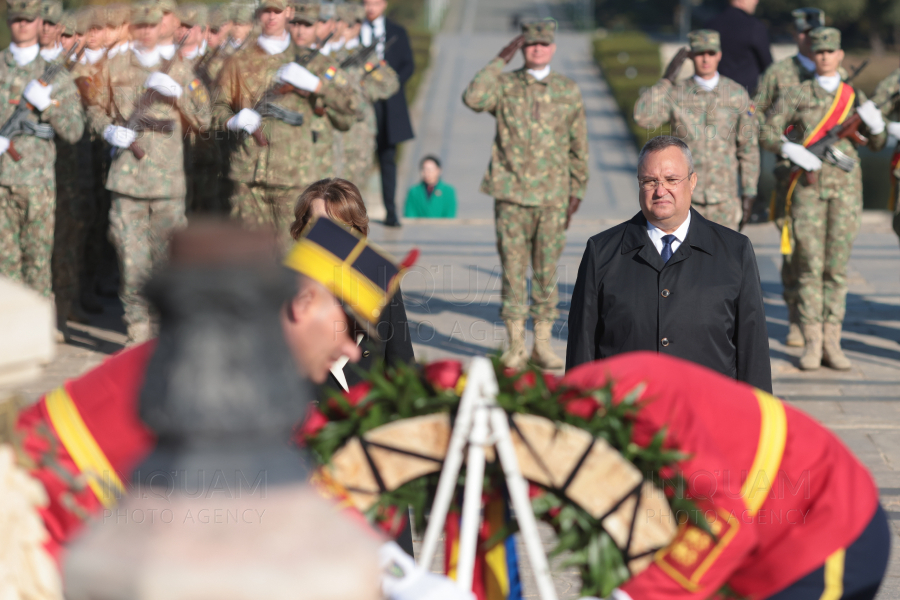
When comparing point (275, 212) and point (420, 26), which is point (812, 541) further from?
point (420, 26)

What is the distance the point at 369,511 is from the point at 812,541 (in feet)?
3.71

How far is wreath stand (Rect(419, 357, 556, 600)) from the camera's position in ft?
7.08

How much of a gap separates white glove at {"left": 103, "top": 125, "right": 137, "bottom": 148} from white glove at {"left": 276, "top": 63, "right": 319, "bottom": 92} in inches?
46.9

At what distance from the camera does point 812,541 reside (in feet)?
8.73

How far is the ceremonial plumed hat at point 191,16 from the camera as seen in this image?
9.34 metres

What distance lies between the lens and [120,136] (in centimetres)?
775

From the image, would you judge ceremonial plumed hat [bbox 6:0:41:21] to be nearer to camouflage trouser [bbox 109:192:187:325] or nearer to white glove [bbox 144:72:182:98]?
white glove [bbox 144:72:182:98]

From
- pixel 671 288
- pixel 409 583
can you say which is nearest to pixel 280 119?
pixel 671 288

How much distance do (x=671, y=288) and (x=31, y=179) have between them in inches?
211

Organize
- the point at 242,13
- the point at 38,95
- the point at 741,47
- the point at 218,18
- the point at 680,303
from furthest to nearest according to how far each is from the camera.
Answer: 1. the point at 218,18
2. the point at 242,13
3. the point at 741,47
4. the point at 38,95
5. the point at 680,303

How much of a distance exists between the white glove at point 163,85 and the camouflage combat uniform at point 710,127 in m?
3.38

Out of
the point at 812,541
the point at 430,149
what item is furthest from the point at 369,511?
the point at 430,149

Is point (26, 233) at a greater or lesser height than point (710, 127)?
lesser

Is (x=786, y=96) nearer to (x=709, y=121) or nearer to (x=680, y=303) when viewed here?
(x=709, y=121)
